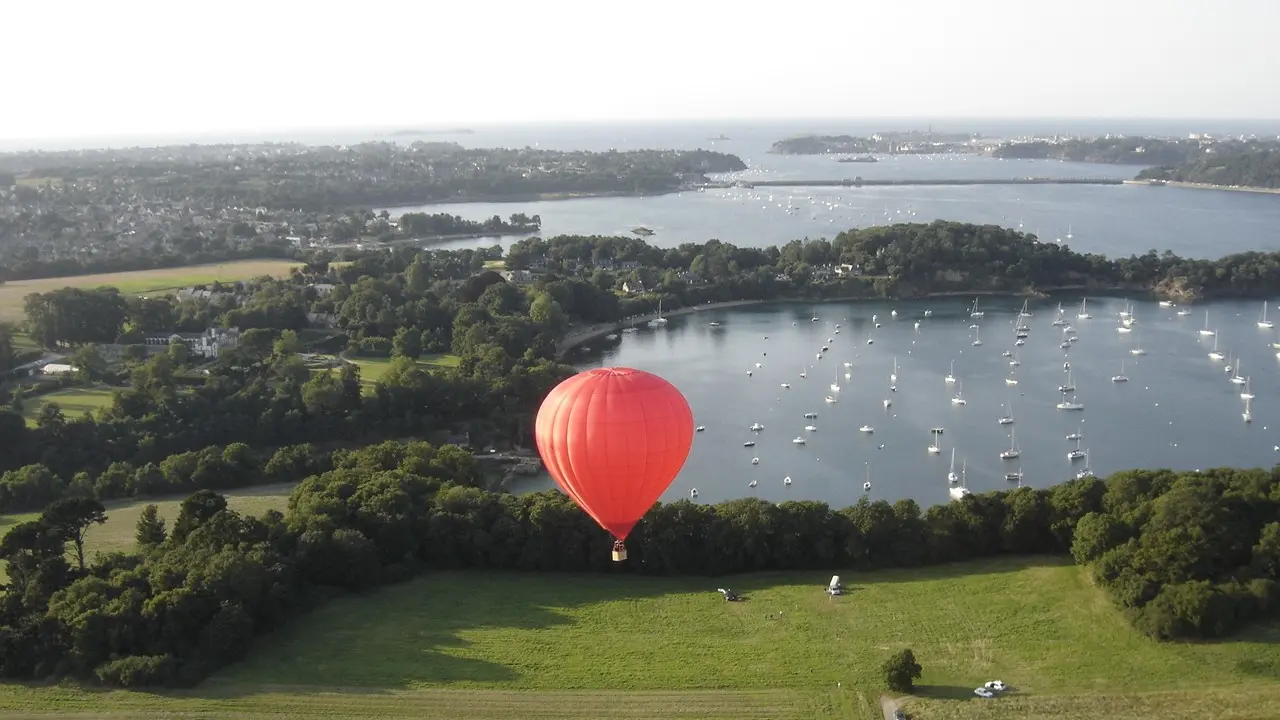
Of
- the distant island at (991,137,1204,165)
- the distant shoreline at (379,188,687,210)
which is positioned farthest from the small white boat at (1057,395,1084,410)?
the distant island at (991,137,1204,165)

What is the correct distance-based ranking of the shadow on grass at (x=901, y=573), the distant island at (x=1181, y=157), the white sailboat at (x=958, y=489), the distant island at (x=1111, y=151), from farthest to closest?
1. the distant island at (x=1111, y=151)
2. the distant island at (x=1181, y=157)
3. the white sailboat at (x=958, y=489)
4. the shadow on grass at (x=901, y=573)

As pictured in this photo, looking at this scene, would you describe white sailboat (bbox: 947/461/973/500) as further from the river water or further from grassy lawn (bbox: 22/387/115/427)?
grassy lawn (bbox: 22/387/115/427)

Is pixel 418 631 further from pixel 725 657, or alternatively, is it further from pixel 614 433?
pixel 614 433

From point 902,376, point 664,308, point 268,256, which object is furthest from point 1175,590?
point 268,256

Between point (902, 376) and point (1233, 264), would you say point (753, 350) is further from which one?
point (1233, 264)

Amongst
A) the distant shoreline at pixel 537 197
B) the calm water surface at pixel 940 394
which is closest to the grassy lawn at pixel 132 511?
the calm water surface at pixel 940 394

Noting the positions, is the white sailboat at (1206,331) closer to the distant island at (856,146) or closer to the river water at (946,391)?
the river water at (946,391)
